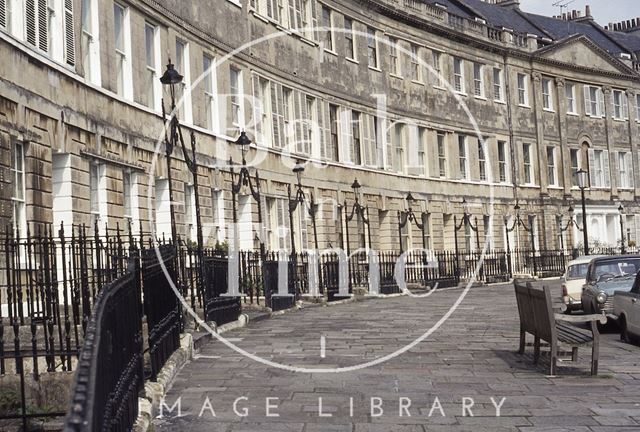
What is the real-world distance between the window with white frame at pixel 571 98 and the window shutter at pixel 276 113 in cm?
2548

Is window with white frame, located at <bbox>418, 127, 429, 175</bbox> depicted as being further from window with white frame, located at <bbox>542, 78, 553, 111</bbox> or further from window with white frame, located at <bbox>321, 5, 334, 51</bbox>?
window with white frame, located at <bbox>542, 78, 553, 111</bbox>

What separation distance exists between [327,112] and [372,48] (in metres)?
5.39

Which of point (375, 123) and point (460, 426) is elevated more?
point (375, 123)

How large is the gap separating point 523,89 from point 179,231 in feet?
99.6

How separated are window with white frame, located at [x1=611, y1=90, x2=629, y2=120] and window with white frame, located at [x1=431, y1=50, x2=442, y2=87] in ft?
50.3

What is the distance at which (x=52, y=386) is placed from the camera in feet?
30.1

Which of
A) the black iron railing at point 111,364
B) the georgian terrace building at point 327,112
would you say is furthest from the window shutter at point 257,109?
the black iron railing at point 111,364

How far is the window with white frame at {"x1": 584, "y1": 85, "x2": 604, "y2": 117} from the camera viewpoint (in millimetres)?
53656

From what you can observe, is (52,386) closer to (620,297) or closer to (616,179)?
(620,297)

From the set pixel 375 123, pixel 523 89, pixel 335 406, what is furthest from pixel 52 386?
pixel 523 89

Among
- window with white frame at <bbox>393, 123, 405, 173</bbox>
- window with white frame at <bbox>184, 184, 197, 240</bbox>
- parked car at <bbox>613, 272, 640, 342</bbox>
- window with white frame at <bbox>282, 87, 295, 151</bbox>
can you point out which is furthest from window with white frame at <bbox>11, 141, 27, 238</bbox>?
window with white frame at <bbox>393, 123, 405, 173</bbox>

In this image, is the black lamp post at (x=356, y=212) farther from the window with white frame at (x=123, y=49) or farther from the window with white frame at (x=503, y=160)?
the window with white frame at (x=503, y=160)

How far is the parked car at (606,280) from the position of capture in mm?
17312

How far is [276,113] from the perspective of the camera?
31.4 m
